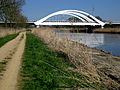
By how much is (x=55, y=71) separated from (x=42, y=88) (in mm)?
3554

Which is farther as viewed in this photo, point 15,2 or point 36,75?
point 15,2

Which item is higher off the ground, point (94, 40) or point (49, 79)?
point (49, 79)

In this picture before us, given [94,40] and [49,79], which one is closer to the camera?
[49,79]

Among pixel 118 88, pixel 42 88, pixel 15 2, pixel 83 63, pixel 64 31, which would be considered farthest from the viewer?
pixel 15 2

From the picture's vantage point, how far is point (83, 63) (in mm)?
11992

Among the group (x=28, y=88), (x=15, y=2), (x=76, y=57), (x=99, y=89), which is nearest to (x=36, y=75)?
(x=76, y=57)

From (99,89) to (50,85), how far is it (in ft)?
6.63

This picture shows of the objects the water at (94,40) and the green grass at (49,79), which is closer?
the green grass at (49,79)

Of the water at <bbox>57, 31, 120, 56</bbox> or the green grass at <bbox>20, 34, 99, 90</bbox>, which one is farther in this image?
the water at <bbox>57, 31, 120, 56</bbox>

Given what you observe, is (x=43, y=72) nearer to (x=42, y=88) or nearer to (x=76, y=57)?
(x=76, y=57)

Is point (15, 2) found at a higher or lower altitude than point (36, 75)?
higher

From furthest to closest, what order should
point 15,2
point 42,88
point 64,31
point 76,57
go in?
point 15,2
point 64,31
point 76,57
point 42,88

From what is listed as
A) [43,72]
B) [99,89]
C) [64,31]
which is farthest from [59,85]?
[64,31]

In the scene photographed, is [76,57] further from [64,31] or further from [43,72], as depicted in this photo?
[64,31]
